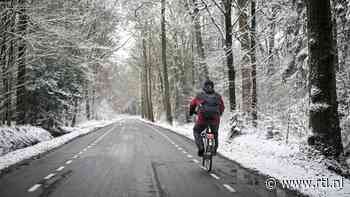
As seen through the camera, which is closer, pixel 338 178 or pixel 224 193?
pixel 224 193

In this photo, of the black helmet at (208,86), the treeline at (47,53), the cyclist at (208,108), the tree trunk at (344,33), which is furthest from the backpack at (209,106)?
the treeline at (47,53)

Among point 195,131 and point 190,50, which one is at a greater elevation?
point 190,50

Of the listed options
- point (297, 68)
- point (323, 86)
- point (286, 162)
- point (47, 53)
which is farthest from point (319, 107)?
point (47, 53)

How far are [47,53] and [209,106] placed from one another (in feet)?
31.8

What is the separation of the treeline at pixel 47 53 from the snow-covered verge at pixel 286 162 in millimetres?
8095

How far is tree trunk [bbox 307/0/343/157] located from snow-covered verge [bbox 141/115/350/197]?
477mm

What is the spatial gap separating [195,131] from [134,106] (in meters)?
126

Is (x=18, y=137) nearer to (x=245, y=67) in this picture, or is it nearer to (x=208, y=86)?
(x=208, y=86)

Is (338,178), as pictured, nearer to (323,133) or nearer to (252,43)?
(323,133)

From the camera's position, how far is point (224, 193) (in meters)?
7.61

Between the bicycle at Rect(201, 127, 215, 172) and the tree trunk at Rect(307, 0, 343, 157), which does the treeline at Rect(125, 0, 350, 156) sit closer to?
the tree trunk at Rect(307, 0, 343, 157)

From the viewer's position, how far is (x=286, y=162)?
10.8 metres

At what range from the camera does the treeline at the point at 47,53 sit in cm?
1530

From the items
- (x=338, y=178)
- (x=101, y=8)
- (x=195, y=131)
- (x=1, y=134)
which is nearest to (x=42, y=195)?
(x=195, y=131)
